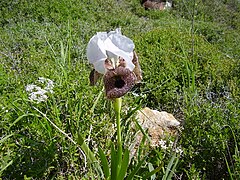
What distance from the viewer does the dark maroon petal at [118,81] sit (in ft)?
5.60

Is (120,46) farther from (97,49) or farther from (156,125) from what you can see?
(156,125)

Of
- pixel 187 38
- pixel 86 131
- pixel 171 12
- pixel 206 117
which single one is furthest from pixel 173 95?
pixel 171 12

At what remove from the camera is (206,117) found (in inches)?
94.6

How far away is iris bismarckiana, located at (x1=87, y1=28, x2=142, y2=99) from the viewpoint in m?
1.72

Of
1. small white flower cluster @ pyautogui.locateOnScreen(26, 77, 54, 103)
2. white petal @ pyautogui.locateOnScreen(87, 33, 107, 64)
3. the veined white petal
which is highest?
white petal @ pyautogui.locateOnScreen(87, 33, 107, 64)

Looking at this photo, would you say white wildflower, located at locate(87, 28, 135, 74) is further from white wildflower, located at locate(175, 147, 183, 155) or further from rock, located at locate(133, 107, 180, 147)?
rock, located at locate(133, 107, 180, 147)

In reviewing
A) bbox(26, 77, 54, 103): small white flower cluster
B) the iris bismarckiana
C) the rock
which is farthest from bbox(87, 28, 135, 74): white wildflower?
the rock

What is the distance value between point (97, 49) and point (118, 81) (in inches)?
7.0

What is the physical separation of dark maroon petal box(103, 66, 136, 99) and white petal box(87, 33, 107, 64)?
0.09 meters

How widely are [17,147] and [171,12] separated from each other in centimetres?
1248

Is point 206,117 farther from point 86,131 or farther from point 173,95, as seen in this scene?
point 173,95

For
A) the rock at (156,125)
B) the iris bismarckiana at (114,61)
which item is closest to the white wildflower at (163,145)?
the rock at (156,125)

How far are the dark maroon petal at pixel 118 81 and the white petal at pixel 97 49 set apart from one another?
0.28 feet

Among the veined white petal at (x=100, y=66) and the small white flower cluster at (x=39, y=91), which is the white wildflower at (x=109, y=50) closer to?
the veined white petal at (x=100, y=66)
